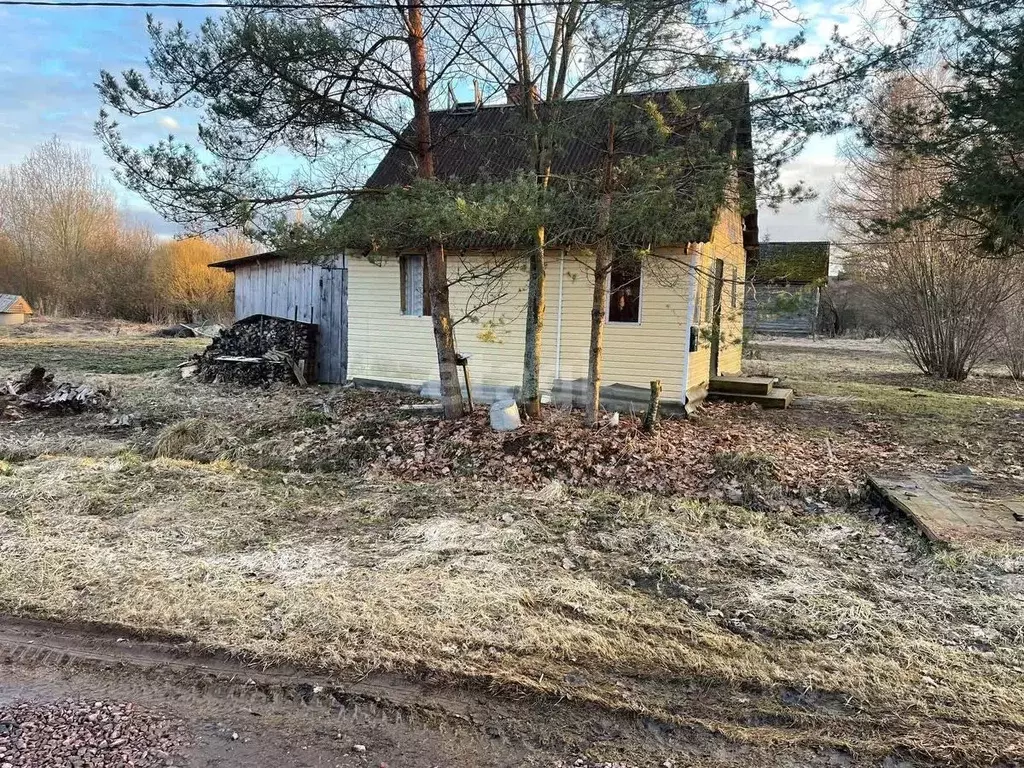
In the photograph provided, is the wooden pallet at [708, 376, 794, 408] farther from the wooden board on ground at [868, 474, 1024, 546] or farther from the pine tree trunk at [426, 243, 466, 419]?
the pine tree trunk at [426, 243, 466, 419]

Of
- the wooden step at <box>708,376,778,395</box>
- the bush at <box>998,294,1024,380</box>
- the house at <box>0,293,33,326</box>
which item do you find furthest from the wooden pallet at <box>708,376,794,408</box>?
the house at <box>0,293,33,326</box>

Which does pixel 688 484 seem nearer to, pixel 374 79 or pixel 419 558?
pixel 419 558

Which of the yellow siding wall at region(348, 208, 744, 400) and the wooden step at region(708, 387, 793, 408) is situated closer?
the yellow siding wall at region(348, 208, 744, 400)

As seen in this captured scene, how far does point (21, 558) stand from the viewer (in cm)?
429

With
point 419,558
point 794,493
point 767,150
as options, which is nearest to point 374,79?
point 767,150

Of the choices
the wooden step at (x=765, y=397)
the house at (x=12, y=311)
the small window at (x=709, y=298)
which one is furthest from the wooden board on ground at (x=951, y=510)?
the house at (x=12, y=311)

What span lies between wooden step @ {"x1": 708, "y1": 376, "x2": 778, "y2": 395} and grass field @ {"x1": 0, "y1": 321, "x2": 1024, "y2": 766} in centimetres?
442

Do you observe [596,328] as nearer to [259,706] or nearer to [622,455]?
[622,455]

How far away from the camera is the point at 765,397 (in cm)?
1092

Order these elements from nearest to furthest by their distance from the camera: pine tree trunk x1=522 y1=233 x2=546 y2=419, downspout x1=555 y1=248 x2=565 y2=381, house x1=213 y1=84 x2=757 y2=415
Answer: pine tree trunk x1=522 y1=233 x2=546 y2=419, house x1=213 y1=84 x2=757 y2=415, downspout x1=555 y1=248 x2=565 y2=381

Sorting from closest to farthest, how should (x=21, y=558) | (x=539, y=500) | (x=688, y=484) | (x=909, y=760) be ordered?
(x=909, y=760)
(x=21, y=558)
(x=539, y=500)
(x=688, y=484)

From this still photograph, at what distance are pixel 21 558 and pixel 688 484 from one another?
5337 mm

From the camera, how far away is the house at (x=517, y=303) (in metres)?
8.92

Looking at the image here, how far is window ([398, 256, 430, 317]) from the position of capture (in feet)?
38.7
